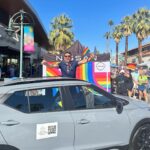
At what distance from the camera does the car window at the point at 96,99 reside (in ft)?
20.1

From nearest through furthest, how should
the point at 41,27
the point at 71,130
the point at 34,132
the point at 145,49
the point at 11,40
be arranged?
the point at 34,132, the point at 71,130, the point at 11,40, the point at 41,27, the point at 145,49

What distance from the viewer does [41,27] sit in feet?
164

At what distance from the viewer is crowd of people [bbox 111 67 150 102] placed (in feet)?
48.8

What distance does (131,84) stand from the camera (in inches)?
592

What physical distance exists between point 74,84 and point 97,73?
7077 millimetres

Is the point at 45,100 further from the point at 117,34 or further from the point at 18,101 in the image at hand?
the point at 117,34

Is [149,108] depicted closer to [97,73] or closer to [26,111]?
[26,111]

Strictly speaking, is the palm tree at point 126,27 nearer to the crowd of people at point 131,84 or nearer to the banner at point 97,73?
the crowd of people at point 131,84

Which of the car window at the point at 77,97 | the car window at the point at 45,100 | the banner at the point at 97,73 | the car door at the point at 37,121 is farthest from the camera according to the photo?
the banner at the point at 97,73

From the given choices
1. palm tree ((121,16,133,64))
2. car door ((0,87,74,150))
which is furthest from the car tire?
palm tree ((121,16,133,64))

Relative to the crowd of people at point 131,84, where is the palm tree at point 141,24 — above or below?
above

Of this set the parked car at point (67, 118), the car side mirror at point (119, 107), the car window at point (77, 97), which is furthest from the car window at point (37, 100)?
the car side mirror at point (119, 107)

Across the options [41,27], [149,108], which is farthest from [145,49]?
[149,108]

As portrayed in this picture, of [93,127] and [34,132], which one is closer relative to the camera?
[34,132]
